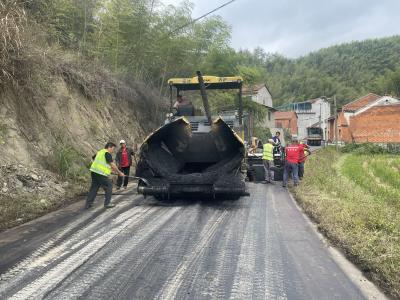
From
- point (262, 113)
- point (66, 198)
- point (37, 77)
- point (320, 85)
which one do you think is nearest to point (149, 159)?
point (66, 198)

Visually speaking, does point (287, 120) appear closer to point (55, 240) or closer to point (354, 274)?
point (55, 240)

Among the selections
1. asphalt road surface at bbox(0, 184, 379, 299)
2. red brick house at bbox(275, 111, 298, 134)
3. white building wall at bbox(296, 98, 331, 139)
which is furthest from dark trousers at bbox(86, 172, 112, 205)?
white building wall at bbox(296, 98, 331, 139)

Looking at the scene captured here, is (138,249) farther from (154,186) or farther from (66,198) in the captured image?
(66,198)

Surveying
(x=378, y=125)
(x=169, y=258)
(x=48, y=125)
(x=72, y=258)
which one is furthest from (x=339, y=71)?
(x=72, y=258)

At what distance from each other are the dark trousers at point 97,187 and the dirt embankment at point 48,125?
720 mm

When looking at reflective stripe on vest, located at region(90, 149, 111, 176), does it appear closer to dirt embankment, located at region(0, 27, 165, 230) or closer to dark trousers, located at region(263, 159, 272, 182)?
dirt embankment, located at region(0, 27, 165, 230)

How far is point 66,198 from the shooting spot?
30.5 feet

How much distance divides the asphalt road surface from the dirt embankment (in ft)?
3.83

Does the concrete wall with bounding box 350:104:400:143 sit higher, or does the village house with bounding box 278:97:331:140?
the village house with bounding box 278:97:331:140

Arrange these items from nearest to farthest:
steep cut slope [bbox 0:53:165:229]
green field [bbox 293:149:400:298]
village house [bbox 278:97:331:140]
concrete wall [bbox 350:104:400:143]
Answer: green field [bbox 293:149:400:298], steep cut slope [bbox 0:53:165:229], concrete wall [bbox 350:104:400:143], village house [bbox 278:97:331:140]

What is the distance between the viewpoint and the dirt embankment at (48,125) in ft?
28.2

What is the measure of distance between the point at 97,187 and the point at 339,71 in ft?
418

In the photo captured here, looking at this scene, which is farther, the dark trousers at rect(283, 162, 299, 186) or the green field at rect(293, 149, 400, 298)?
the dark trousers at rect(283, 162, 299, 186)

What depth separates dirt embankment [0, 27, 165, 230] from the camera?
338 inches
